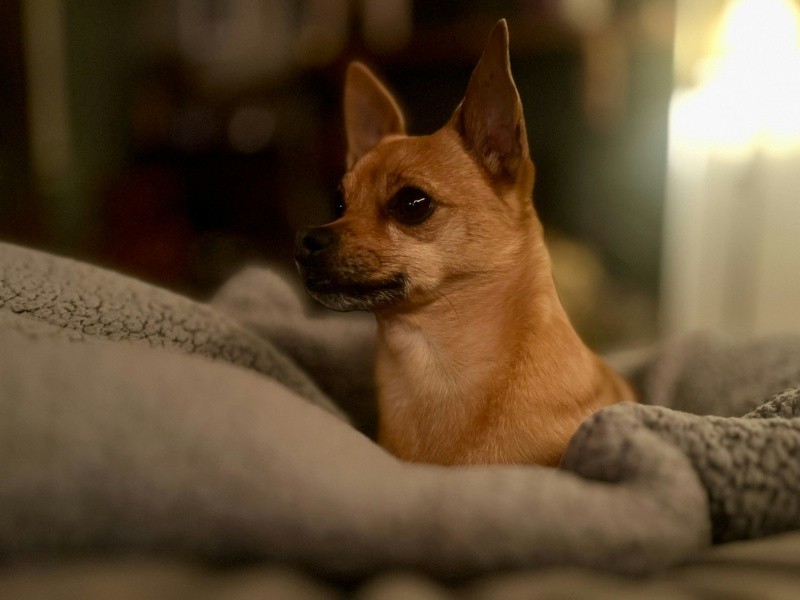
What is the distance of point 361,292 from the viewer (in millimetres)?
915

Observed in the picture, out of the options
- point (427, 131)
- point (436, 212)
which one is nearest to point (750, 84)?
point (427, 131)

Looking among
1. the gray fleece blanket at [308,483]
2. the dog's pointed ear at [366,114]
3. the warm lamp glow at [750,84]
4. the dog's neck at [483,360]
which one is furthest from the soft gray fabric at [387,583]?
the warm lamp glow at [750,84]

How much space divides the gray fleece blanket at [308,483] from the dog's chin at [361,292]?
0.31 metres

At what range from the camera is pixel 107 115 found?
3.41 meters

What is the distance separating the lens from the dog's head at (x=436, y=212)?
3.00ft

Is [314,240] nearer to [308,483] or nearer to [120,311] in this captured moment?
[120,311]

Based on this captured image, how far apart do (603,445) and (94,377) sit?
0.45 meters

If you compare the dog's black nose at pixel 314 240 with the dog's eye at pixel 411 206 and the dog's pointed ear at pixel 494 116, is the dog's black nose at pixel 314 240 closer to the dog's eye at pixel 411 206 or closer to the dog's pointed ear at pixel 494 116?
the dog's eye at pixel 411 206

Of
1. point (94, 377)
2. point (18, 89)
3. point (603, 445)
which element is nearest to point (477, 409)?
point (603, 445)

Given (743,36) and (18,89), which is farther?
(18,89)

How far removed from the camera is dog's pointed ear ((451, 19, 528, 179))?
92 cm

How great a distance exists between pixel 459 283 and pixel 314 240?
0.74 ft

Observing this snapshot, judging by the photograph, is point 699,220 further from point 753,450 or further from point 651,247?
point 753,450

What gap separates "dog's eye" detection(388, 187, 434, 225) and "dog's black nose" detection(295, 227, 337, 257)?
0.11 m
